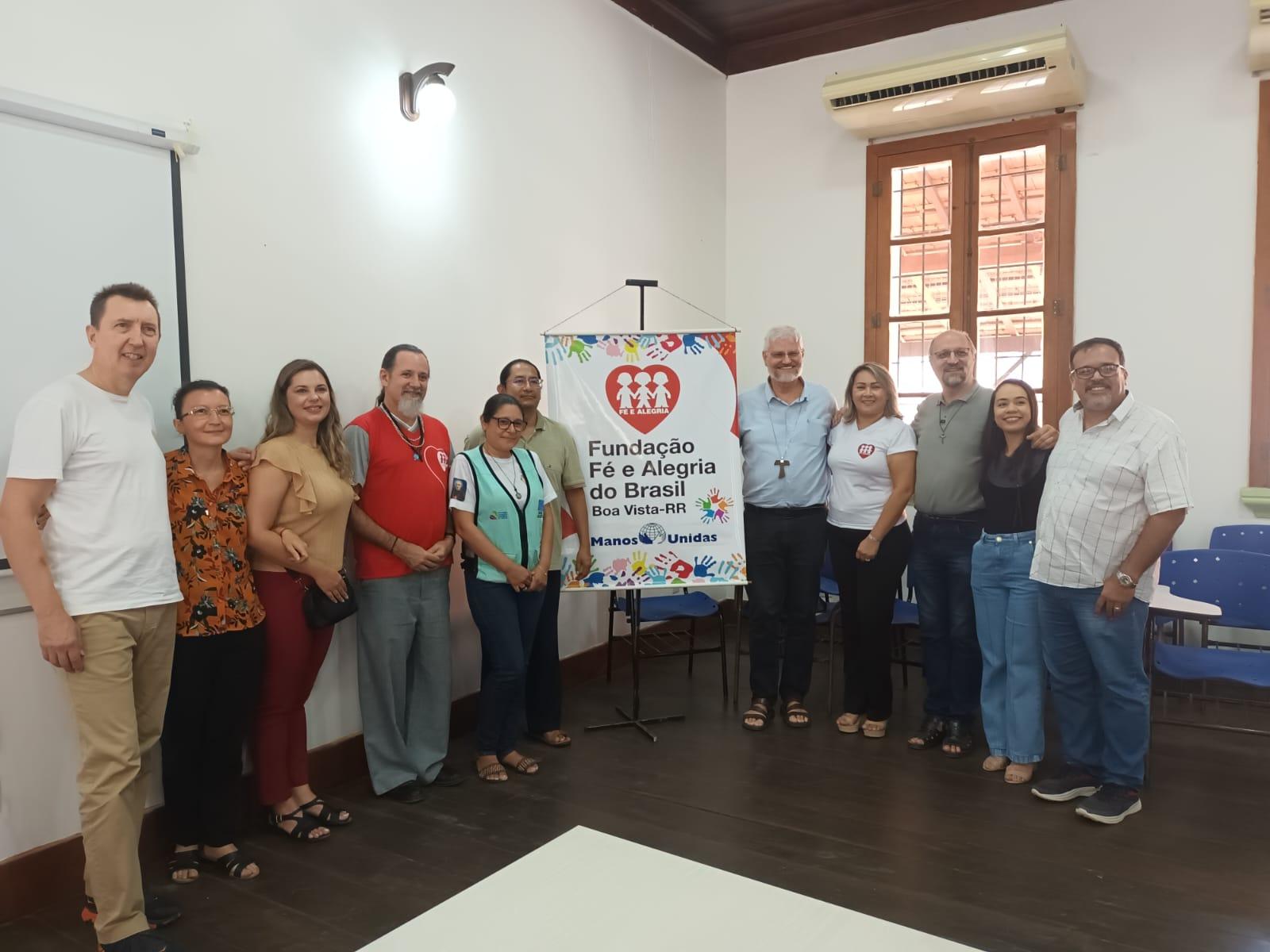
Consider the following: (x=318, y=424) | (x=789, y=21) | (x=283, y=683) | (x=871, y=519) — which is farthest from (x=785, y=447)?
(x=789, y=21)

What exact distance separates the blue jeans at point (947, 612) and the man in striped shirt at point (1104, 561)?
1.36 ft

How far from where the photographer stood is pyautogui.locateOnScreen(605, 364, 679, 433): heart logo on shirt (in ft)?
12.5

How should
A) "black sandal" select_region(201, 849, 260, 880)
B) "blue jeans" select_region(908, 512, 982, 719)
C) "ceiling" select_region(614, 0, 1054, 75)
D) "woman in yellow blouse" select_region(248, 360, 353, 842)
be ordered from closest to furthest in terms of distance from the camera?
"black sandal" select_region(201, 849, 260, 880) → "woman in yellow blouse" select_region(248, 360, 353, 842) → "blue jeans" select_region(908, 512, 982, 719) → "ceiling" select_region(614, 0, 1054, 75)

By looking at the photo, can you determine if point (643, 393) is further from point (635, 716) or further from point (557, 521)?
point (635, 716)

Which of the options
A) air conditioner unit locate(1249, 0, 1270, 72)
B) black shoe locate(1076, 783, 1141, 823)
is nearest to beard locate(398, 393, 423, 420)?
black shoe locate(1076, 783, 1141, 823)

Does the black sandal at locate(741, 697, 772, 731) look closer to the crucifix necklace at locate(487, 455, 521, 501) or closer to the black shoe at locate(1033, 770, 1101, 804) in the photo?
the black shoe at locate(1033, 770, 1101, 804)

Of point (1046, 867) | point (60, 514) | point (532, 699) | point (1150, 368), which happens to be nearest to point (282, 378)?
point (60, 514)

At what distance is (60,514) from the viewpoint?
2.17 m

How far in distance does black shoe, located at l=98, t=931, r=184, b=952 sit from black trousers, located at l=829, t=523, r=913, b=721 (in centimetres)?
261

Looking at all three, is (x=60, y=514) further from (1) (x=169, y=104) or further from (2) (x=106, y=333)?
(1) (x=169, y=104)

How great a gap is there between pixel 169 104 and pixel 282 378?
910 millimetres

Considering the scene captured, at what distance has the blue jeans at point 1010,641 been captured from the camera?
3.21 metres

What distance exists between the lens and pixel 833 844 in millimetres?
2795

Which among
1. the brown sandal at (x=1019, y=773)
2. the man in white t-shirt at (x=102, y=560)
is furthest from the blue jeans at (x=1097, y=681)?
the man in white t-shirt at (x=102, y=560)
